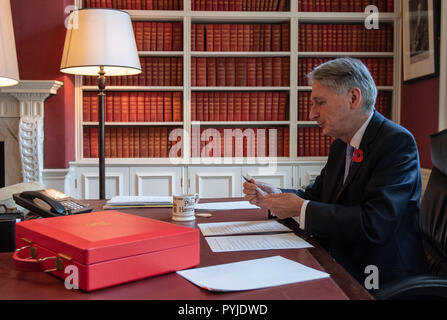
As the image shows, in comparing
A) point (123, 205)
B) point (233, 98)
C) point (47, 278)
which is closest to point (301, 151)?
point (233, 98)

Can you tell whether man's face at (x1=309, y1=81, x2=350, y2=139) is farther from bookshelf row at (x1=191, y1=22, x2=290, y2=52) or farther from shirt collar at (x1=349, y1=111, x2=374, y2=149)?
bookshelf row at (x1=191, y1=22, x2=290, y2=52)

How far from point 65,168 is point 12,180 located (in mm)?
426

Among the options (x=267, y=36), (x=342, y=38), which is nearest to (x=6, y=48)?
(x=267, y=36)

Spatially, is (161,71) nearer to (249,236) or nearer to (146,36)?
(146,36)

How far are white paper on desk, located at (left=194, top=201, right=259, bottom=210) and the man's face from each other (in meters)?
0.47

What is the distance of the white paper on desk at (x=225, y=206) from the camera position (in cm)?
165

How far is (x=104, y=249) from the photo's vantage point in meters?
0.74

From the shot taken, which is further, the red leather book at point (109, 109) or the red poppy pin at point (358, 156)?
the red leather book at point (109, 109)

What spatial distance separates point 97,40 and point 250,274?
182 cm

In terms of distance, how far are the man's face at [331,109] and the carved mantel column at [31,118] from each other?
2236 millimetres

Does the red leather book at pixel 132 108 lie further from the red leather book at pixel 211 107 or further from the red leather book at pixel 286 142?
the red leather book at pixel 286 142

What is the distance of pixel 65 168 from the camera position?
10.3 feet

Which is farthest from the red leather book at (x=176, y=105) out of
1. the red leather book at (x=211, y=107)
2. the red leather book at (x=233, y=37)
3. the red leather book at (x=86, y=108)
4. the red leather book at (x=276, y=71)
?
the red leather book at (x=276, y=71)
